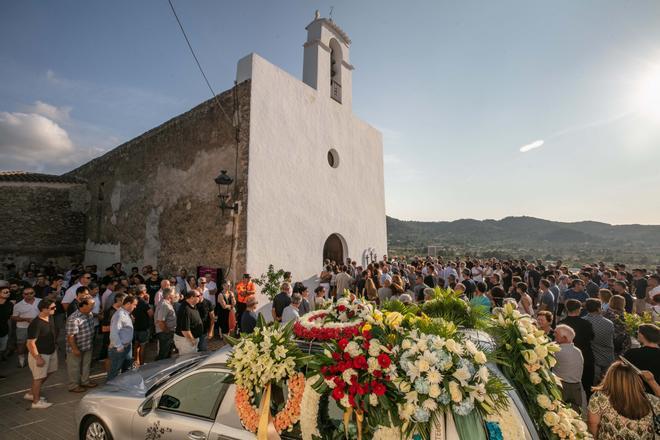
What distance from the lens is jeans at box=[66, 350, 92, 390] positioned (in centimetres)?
584

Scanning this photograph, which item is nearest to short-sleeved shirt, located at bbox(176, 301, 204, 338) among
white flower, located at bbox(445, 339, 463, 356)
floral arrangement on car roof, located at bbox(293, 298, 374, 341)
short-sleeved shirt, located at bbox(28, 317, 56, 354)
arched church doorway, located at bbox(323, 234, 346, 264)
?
short-sleeved shirt, located at bbox(28, 317, 56, 354)

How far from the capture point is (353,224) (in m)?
13.3

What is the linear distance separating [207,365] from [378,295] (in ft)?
18.2

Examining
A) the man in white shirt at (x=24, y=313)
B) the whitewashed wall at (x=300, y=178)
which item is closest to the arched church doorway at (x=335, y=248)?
the whitewashed wall at (x=300, y=178)

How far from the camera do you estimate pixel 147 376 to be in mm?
4191

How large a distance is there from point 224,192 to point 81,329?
527cm

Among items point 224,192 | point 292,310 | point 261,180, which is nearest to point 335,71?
point 261,180

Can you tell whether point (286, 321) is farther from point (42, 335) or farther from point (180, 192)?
point (180, 192)

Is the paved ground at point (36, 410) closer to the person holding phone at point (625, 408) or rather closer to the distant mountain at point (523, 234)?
the person holding phone at point (625, 408)

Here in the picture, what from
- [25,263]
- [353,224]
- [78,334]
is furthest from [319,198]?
[25,263]

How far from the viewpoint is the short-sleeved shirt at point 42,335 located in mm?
5316

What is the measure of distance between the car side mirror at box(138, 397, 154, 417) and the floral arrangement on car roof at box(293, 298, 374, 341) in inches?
66.2

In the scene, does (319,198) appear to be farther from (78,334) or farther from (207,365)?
(207,365)

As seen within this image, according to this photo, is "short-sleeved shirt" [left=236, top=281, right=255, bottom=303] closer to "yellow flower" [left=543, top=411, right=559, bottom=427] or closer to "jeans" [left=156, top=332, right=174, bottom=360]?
"jeans" [left=156, top=332, right=174, bottom=360]
